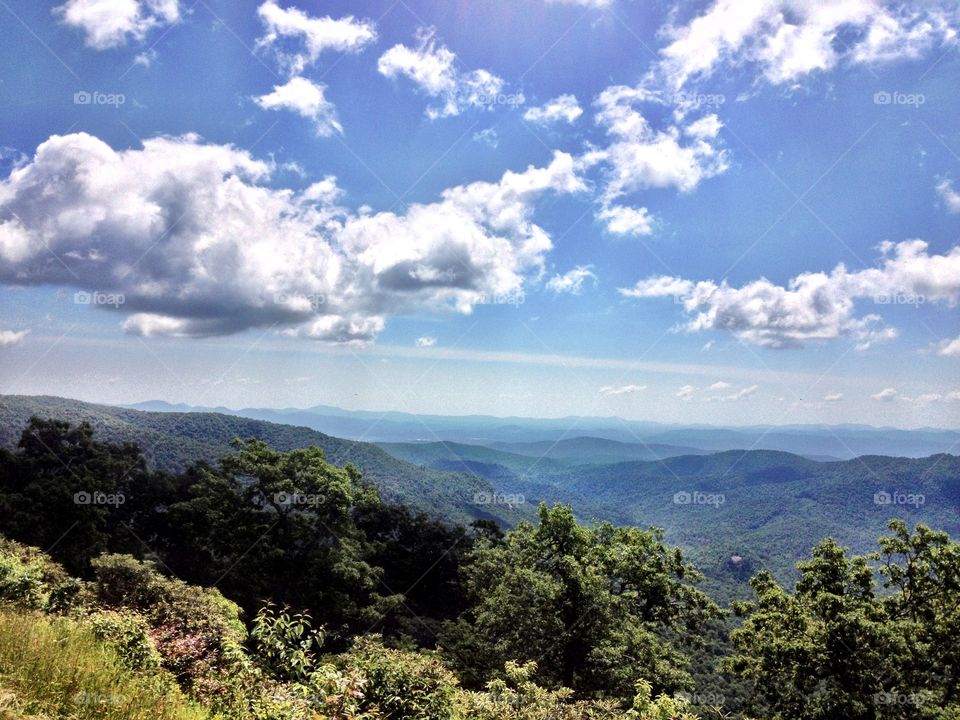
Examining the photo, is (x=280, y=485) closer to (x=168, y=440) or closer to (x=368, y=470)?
Result: (x=168, y=440)

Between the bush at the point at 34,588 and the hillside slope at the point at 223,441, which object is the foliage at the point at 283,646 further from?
the hillside slope at the point at 223,441

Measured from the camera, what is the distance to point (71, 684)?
5262 mm

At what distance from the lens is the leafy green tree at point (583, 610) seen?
813 inches

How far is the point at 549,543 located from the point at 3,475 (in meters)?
33.3
